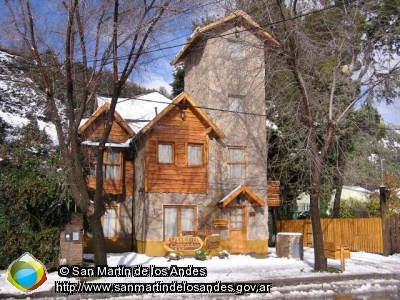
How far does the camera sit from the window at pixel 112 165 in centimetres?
2420

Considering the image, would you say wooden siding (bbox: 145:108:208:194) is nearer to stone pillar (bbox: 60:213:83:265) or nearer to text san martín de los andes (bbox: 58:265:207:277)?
text san martín de los andes (bbox: 58:265:207:277)

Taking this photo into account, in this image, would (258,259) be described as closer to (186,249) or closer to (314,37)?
(186,249)

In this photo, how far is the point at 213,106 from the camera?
26.1 m

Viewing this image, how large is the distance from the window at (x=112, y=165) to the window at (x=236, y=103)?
653 centimetres

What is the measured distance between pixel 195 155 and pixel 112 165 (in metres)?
4.19

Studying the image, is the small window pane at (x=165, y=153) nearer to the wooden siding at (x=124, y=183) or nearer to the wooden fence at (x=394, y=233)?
the wooden siding at (x=124, y=183)

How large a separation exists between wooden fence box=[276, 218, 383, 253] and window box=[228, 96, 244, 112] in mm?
8225

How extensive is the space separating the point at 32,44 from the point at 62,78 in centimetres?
277

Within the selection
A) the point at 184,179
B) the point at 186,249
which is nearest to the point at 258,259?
the point at 186,249

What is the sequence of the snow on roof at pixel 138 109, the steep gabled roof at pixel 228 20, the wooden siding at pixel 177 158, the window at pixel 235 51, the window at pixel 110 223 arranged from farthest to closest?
1. the snow on roof at pixel 138 109
2. the window at pixel 235 51
3. the window at pixel 110 223
4. the wooden siding at pixel 177 158
5. the steep gabled roof at pixel 228 20

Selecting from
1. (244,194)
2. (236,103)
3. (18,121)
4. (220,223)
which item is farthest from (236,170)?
(18,121)

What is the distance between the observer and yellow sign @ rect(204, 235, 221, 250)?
22109 millimetres

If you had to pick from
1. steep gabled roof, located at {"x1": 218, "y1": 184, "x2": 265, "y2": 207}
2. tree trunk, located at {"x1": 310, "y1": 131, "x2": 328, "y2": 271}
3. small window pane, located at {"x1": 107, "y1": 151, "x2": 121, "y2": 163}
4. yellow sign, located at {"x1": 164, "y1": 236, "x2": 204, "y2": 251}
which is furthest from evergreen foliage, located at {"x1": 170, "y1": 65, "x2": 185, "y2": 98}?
tree trunk, located at {"x1": 310, "y1": 131, "x2": 328, "y2": 271}

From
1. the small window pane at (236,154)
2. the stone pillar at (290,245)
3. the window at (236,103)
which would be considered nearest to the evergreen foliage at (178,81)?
the window at (236,103)
